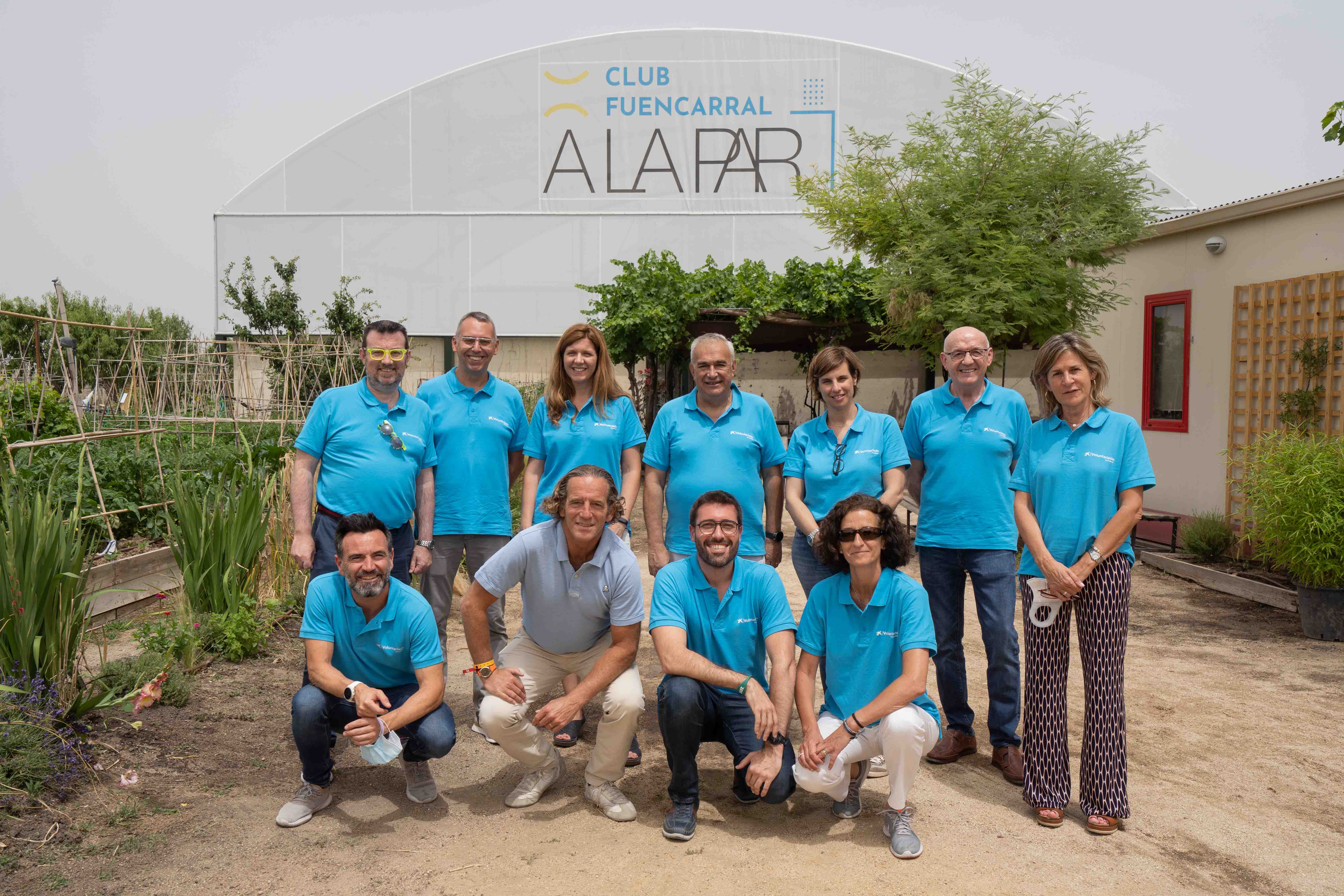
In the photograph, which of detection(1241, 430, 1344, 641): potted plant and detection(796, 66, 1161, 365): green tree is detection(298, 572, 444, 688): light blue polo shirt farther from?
detection(796, 66, 1161, 365): green tree

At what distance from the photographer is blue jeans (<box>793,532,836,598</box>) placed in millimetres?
3855

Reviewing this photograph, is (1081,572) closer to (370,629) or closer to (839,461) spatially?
(839,461)

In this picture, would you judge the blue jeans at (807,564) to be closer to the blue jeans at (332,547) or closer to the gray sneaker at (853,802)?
the gray sneaker at (853,802)

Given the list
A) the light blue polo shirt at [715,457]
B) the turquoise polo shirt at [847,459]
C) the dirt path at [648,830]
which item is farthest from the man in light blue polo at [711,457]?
the dirt path at [648,830]

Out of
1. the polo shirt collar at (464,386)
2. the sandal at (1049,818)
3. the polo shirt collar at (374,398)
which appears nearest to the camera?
the sandal at (1049,818)

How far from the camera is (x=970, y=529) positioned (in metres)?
3.82

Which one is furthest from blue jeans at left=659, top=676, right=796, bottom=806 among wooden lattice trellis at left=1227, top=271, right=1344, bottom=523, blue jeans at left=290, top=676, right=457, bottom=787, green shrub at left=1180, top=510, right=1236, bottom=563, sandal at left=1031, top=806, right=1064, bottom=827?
green shrub at left=1180, top=510, right=1236, bottom=563

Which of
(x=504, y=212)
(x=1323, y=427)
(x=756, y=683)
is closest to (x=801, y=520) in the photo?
(x=756, y=683)

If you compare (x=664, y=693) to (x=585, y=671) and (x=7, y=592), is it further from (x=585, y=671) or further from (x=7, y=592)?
(x=7, y=592)

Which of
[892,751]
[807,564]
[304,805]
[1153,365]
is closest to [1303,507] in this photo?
[807,564]

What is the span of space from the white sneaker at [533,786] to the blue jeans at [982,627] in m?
1.53

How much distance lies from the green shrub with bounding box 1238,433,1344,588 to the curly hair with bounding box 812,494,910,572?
427 centimetres

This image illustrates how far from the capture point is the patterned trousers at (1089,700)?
3312 millimetres

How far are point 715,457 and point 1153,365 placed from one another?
29.2ft
